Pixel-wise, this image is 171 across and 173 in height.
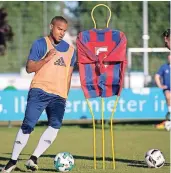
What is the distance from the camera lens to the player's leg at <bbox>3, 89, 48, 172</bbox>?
11.7 m

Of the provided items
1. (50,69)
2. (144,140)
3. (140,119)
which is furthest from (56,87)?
(140,119)

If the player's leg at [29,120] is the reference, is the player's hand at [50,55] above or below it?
above

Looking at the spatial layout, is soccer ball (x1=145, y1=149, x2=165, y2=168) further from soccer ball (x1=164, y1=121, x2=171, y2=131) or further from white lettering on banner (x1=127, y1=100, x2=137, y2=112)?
white lettering on banner (x1=127, y1=100, x2=137, y2=112)

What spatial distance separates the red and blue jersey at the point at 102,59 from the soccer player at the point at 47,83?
0.70 feet

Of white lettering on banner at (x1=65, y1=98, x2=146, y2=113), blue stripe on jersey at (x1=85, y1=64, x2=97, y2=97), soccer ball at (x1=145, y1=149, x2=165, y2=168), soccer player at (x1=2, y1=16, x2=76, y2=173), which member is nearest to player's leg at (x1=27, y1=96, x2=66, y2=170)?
soccer player at (x1=2, y1=16, x2=76, y2=173)

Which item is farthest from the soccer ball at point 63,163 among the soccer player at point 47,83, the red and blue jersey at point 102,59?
the red and blue jersey at point 102,59

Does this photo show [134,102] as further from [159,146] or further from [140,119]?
[159,146]

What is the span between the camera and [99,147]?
16328mm

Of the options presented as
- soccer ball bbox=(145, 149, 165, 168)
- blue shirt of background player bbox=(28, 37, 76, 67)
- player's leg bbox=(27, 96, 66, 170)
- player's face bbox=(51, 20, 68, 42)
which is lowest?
soccer ball bbox=(145, 149, 165, 168)

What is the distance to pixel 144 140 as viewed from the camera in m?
17.8

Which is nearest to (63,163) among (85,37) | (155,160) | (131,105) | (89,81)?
(89,81)

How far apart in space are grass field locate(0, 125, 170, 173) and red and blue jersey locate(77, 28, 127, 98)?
123 cm

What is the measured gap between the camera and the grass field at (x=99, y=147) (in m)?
12.5

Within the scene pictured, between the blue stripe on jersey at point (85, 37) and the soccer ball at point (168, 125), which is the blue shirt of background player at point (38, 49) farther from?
Result: the soccer ball at point (168, 125)
